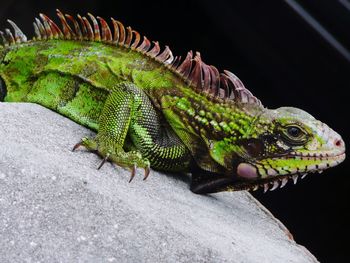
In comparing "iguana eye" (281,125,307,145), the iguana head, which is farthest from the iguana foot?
"iguana eye" (281,125,307,145)

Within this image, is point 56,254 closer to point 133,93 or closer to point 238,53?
point 133,93

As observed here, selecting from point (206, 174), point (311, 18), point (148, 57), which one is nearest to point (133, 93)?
point (148, 57)

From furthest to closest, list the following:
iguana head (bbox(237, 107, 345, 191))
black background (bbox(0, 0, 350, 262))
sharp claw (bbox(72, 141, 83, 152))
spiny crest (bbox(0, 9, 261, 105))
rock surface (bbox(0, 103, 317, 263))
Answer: black background (bbox(0, 0, 350, 262)) → spiny crest (bbox(0, 9, 261, 105)) → iguana head (bbox(237, 107, 345, 191)) → sharp claw (bbox(72, 141, 83, 152)) → rock surface (bbox(0, 103, 317, 263))

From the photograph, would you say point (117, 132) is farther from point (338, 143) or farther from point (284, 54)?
point (284, 54)

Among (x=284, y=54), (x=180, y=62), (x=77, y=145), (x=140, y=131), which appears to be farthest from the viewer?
(x=284, y=54)

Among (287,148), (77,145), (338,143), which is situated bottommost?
(77,145)

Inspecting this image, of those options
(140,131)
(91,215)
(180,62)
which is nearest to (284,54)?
(180,62)

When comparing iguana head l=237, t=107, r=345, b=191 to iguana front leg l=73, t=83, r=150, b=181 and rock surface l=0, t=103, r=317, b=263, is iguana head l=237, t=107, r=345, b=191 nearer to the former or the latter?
rock surface l=0, t=103, r=317, b=263
